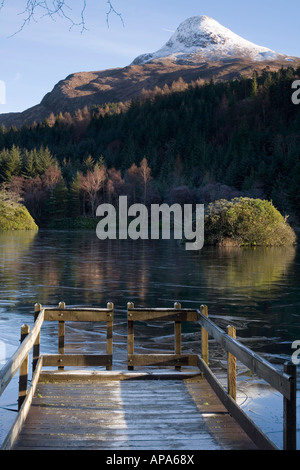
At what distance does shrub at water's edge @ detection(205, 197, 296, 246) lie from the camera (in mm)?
39094

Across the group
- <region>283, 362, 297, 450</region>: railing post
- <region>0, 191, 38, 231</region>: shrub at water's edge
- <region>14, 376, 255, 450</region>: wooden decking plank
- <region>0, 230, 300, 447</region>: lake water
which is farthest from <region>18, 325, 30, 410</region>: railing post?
<region>0, 191, 38, 231</region>: shrub at water's edge

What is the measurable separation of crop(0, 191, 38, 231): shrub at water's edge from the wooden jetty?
2432 inches

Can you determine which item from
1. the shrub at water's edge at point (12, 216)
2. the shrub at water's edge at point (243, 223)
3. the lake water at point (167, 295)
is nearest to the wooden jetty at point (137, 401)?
the lake water at point (167, 295)

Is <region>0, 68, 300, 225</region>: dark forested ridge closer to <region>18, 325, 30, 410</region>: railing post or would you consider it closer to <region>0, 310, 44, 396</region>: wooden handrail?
<region>18, 325, 30, 410</region>: railing post

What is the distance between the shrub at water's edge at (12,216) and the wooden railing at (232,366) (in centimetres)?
6163

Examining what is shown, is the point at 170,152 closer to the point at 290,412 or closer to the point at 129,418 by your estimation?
the point at 129,418

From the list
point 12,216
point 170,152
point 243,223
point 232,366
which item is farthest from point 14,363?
point 170,152

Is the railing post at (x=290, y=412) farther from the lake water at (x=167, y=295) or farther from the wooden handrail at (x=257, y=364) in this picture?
the lake water at (x=167, y=295)

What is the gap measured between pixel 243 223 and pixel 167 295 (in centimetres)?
2339

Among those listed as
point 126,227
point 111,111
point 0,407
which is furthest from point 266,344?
point 111,111

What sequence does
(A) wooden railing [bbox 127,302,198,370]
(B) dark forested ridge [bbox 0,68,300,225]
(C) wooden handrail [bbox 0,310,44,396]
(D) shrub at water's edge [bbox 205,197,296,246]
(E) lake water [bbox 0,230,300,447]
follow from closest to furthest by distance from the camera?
(C) wooden handrail [bbox 0,310,44,396] → (A) wooden railing [bbox 127,302,198,370] → (E) lake water [bbox 0,230,300,447] → (D) shrub at water's edge [bbox 205,197,296,246] → (B) dark forested ridge [bbox 0,68,300,225]

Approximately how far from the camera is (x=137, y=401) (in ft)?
21.2
